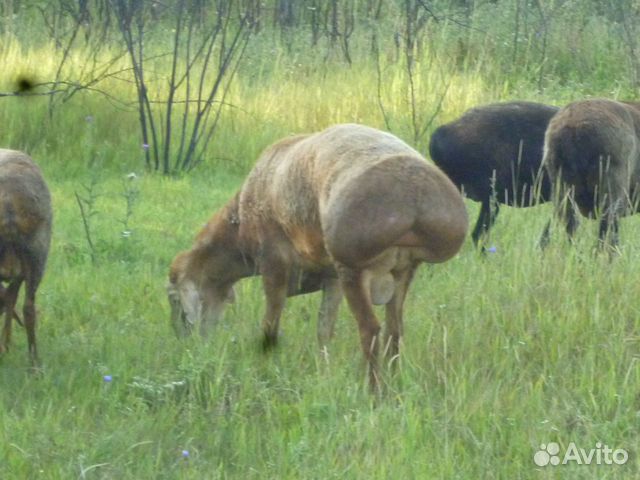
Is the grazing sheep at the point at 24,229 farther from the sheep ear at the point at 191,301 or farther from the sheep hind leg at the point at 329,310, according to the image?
the sheep hind leg at the point at 329,310

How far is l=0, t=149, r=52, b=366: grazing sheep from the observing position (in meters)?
5.69

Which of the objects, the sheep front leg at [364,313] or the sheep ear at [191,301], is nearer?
the sheep front leg at [364,313]

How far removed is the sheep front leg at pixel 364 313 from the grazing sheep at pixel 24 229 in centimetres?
141

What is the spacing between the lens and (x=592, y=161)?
707 centimetres

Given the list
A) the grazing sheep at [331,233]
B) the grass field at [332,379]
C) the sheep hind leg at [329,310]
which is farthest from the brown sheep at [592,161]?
the grazing sheep at [331,233]

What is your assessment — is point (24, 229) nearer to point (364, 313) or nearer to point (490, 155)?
point (364, 313)

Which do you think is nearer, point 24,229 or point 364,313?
point 364,313

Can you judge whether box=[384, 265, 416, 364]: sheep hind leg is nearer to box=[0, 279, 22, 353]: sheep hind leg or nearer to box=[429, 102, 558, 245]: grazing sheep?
box=[0, 279, 22, 353]: sheep hind leg

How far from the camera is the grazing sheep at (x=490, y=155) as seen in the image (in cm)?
827

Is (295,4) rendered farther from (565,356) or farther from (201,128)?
(565,356)

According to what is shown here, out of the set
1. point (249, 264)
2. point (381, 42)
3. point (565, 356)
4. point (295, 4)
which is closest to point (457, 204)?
point (565, 356)

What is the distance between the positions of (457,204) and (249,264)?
1715 mm

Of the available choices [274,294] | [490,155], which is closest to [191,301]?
[274,294]

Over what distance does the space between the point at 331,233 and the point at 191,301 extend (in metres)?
1.55
